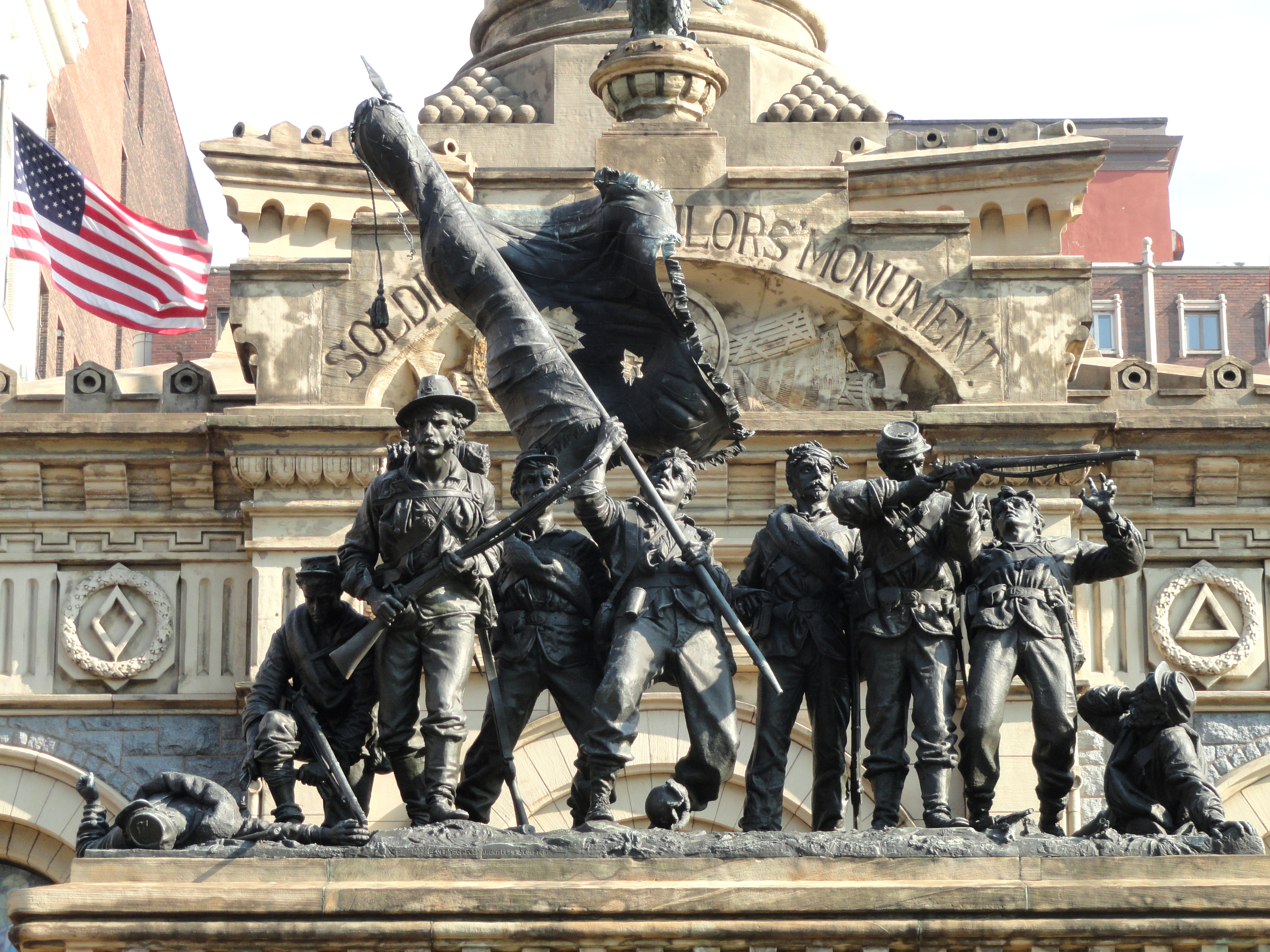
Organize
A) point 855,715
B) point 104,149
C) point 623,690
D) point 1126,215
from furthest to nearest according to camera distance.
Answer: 1. point 1126,215
2. point 104,149
3. point 855,715
4. point 623,690

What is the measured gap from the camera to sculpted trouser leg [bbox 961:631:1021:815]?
13.7 metres

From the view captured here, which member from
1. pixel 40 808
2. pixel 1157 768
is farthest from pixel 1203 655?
pixel 1157 768

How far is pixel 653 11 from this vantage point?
2531 centimetres

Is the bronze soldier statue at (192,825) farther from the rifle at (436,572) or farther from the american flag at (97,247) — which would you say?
the american flag at (97,247)

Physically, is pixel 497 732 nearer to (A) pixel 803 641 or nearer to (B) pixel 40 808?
(A) pixel 803 641

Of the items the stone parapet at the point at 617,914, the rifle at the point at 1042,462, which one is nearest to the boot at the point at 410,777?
the stone parapet at the point at 617,914

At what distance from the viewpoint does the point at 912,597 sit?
13.8m

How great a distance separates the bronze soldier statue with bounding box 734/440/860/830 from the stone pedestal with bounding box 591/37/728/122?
12.6 m

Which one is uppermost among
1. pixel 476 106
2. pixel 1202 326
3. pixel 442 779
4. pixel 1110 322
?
pixel 1202 326

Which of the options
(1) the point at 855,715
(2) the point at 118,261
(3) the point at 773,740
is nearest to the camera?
(3) the point at 773,740

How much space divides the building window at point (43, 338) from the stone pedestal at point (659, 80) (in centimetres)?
1297

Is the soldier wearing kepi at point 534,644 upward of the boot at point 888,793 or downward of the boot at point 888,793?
upward

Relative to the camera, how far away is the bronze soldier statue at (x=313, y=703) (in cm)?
1361

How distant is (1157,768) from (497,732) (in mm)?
3559
